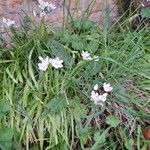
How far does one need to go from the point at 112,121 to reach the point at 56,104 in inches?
13.3

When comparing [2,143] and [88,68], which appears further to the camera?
[88,68]

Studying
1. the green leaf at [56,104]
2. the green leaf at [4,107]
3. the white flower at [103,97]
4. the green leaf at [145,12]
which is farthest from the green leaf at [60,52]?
the green leaf at [145,12]

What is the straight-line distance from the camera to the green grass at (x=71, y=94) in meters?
2.74

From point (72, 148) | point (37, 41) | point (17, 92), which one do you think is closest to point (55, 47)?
point (37, 41)

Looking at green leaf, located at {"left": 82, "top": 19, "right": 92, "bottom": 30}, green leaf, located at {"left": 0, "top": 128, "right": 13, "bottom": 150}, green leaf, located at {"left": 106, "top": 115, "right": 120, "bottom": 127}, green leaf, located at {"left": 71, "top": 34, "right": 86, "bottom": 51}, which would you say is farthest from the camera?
green leaf, located at {"left": 82, "top": 19, "right": 92, "bottom": 30}

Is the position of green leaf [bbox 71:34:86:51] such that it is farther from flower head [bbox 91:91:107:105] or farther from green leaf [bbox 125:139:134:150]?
green leaf [bbox 125:139:134:150]

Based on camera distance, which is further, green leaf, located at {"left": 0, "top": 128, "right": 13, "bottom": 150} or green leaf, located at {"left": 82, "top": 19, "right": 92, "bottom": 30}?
green leaf, located at {"left": 82, "top": 19, "right": 92, "bottom": 30}

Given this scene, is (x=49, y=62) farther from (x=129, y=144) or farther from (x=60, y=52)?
(x=129, y=144)

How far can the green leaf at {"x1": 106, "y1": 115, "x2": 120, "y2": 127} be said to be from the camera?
8.86 ft

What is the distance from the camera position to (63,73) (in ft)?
9.73

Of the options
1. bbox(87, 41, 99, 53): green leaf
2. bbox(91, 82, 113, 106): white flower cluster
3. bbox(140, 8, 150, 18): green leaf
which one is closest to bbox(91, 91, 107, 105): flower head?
bbox(91, 82, 113, 106): white flower cluster

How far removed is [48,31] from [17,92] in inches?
22.1

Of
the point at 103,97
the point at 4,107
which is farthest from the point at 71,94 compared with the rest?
the point at 4,107

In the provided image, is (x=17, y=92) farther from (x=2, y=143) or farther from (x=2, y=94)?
(x=2, y=143)
